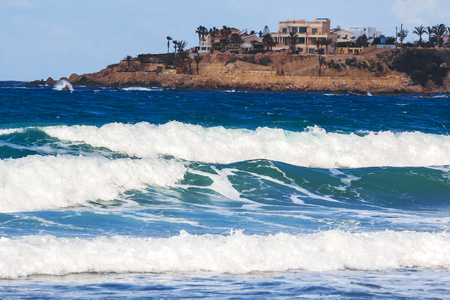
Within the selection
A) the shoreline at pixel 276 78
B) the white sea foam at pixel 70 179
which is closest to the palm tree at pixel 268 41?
the shoreline at pixel 276 78

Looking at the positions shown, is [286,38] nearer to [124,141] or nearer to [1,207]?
[124,141]

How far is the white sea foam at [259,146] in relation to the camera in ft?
65.9

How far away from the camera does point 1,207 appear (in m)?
11.4

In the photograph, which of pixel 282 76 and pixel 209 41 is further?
pixel 209 41

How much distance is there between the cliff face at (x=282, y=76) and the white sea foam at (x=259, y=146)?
261 ft

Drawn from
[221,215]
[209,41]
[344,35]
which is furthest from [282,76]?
[221,215]

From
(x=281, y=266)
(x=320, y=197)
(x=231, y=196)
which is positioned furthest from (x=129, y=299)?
(x=320, y=197)

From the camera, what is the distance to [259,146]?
823 inches

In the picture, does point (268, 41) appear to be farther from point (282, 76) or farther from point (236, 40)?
point (282, 76)

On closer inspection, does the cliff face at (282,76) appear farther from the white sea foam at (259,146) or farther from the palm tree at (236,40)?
the white sea foam at (259,146)

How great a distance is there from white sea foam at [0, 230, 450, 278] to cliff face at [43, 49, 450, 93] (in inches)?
3642

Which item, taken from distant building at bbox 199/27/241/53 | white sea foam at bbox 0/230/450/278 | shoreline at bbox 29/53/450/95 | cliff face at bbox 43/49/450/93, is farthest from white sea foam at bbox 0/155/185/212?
distant building at bbox 199/27/241/53

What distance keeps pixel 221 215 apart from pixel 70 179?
3546 mm

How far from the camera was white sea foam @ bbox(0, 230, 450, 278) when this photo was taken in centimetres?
812
